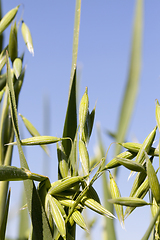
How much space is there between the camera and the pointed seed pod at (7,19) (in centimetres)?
73

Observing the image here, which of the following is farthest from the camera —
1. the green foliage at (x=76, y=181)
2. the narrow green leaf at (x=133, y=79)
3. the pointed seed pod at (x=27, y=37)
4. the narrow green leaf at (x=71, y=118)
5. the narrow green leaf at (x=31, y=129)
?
the pointed seed pod at (x=27, y=37)

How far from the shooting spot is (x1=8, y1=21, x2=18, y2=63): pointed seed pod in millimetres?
712

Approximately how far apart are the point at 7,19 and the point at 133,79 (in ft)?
2.01

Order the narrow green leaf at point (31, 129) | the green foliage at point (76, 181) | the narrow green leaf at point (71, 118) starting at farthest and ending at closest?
the narrow green leaf at point (31, 129), the narrow green leaf at point (71, 118), the green foliage at point (76, 181)

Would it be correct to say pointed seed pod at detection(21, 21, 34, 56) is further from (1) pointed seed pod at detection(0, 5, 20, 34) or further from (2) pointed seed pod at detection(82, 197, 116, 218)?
(2) pointed seed pod at detection(82, 197, 116, 218)

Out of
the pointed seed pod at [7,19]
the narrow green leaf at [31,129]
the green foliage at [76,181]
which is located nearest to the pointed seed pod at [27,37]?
the pointed seed pod at [7,19]

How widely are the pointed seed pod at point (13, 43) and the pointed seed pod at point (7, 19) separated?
20 millimetres

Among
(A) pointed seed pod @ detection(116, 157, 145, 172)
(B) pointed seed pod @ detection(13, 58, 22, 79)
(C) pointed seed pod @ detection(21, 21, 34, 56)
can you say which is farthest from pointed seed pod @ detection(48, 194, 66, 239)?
(C) pointed seed pod @ detection(21, 21, 34, 56)

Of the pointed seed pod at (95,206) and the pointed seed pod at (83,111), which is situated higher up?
the pointed seed pod at (83,111)

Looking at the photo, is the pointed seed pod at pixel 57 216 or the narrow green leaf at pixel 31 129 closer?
the pointed seed pod at pixel 57 216

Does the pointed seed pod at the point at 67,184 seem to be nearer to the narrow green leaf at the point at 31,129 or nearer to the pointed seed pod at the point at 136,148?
the pointed seed pod at the point at 136,148

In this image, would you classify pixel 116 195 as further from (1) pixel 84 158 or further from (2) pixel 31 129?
(2) pixel 31 129

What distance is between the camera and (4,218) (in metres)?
0.51

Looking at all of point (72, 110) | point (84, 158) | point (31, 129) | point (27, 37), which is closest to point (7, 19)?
point (27, 37)
